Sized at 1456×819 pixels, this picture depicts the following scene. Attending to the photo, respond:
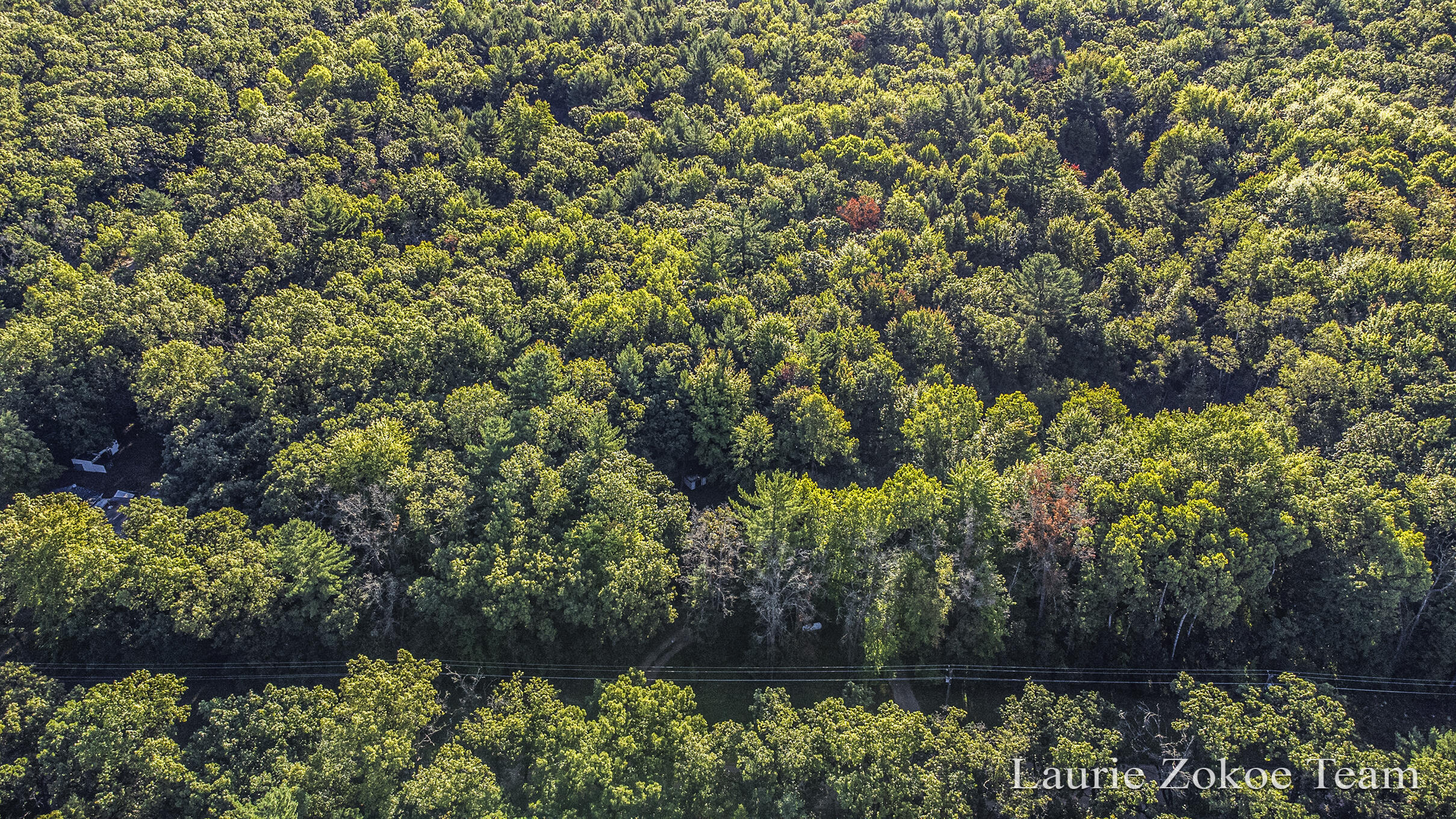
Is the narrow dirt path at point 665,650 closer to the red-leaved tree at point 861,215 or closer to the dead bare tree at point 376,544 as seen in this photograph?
the dead bare tree at point 376,544

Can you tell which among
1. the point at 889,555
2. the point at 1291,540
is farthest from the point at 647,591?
the point at 1291,540

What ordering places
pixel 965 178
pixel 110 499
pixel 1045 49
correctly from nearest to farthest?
pixel 110 499 < pixel 965 178 < pixel 1045 49

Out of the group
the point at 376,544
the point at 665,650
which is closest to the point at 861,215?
the point at 665,650

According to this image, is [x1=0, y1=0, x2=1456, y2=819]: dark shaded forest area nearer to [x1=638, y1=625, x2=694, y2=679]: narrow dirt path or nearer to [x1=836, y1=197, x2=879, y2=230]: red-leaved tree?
[x1=836, y1=197, x2=879, y2=230]: red-leaved tree

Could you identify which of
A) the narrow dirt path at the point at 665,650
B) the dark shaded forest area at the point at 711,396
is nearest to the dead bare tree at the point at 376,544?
the dark shaded forest area at the point at 711,396

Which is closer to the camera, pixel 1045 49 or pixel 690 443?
pixel 690 443

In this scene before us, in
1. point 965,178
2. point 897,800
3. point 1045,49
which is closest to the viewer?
point 897,800

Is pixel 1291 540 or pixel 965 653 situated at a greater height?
pixel 1291 540

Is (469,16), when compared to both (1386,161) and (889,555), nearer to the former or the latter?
(889,555)
